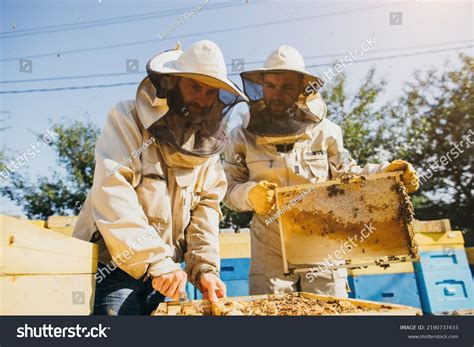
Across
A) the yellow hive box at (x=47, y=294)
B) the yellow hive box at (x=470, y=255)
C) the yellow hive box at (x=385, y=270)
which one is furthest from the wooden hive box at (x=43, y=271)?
the yellow hive box at (x=470, y=255)

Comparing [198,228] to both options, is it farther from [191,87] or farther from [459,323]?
[459,323]

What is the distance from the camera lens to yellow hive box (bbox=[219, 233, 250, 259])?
13.6 feet

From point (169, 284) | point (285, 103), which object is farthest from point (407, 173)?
point (169, 284)

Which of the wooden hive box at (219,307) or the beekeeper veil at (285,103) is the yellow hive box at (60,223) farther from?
the wooden hive box at (219,307)

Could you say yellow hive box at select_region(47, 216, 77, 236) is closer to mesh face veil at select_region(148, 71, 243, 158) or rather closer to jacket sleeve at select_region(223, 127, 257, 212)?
jacket sleeve at select_region(223, 127, 257, 212)

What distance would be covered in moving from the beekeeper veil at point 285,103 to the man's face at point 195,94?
0.69 meters

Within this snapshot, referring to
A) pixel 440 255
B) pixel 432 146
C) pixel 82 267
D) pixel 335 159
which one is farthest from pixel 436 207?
pixel 82 267

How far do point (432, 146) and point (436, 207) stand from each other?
1.94 m

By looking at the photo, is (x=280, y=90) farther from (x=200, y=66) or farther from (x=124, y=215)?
(x=124, y=215)

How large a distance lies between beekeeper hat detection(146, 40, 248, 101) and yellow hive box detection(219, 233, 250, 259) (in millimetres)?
2299

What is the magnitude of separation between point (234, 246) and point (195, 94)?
7.74ft

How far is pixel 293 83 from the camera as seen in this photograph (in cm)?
292

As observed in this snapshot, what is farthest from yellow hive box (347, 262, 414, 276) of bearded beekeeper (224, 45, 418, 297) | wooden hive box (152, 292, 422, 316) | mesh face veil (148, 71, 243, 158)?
mesh face veil (148, 71, 243, 158)

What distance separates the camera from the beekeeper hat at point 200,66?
207 centimetres
